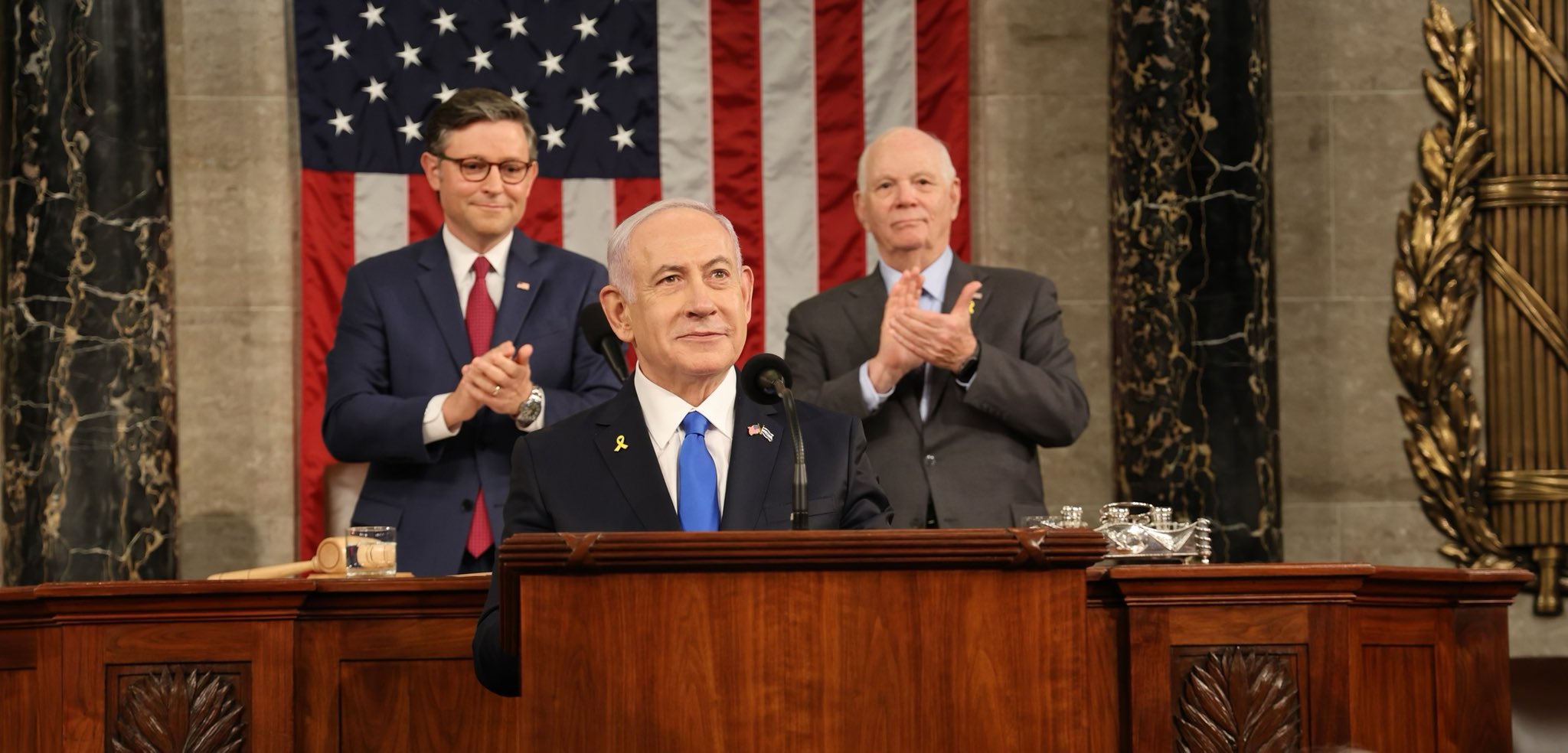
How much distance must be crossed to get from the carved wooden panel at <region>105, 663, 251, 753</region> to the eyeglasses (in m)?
1.60

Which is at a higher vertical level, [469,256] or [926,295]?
[469,256]

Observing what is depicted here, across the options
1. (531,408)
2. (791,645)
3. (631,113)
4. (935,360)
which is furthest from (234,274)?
(791,645)

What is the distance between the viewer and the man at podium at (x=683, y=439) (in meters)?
2.72

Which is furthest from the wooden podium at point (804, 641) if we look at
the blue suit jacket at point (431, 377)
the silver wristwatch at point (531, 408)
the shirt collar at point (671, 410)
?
the blue suit jacket at point (431, 377)

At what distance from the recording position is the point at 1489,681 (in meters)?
3.48

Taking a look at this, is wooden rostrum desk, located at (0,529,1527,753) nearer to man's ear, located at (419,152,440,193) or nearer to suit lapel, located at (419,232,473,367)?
suit lapel, located at (419,232,473,367)

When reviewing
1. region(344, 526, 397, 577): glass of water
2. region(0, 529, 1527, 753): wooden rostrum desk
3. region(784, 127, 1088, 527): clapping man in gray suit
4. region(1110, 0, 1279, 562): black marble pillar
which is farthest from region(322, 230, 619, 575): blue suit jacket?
region(1110, 0, 1279, 562): black marble pillar

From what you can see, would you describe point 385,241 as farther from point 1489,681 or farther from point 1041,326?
point 1489,681

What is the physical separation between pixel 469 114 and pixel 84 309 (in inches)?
81.0

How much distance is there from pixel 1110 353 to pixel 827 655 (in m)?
4.58

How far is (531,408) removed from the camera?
4023 mm

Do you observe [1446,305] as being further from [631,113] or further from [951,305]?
[631,113]

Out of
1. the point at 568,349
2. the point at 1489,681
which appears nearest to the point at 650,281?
the point at 568,349

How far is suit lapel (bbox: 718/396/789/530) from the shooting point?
8.91ft
